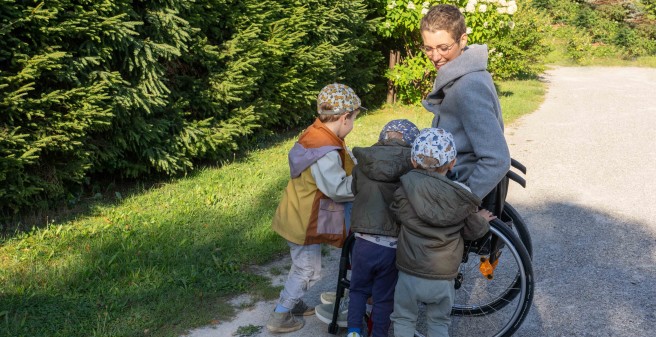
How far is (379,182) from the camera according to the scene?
3.24m

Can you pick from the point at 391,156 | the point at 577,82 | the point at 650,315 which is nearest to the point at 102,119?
the point at 391,156

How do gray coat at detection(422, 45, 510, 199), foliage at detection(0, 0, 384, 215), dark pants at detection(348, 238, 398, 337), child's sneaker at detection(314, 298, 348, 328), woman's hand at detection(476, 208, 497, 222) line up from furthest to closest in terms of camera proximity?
1. foliage at detection(0, 0, 384, 215)
2. child's sneaker at detection(314, 298, 348, 328)
3. dark pants at detection(348, 238, 398, 337)
4. woman's hand at detection(476, 208, 497, 222)
5. gray coat at detection(422, 45, 510, 199)

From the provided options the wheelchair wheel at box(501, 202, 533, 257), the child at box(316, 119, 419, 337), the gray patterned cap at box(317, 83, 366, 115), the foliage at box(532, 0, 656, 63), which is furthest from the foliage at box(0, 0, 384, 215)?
the foliage at box(532, 0, 656, 63)

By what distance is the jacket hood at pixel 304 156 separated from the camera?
137 inches

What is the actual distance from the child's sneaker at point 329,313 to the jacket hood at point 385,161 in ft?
3.19

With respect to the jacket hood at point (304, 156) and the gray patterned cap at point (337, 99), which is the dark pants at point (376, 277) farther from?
the gray patterned cap at point (337, 99)

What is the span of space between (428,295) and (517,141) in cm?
672

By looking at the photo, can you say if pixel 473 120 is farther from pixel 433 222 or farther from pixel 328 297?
pixel 328 297

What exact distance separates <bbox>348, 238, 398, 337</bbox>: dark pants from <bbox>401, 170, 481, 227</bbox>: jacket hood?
15.7 inches

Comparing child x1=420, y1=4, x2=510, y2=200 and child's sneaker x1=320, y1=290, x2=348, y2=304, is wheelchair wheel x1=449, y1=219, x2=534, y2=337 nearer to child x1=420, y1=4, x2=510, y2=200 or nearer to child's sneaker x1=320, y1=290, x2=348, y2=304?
child x1=420, y1=4, x2=510, y2=200

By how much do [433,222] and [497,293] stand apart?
1.50 m

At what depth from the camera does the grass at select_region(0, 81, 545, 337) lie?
3.80 meters

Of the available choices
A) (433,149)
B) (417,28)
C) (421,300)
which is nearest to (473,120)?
(433,149)

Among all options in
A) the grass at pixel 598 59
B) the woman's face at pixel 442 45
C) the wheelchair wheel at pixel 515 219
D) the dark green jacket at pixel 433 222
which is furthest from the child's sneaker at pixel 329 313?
the grass at pixel 598 59
